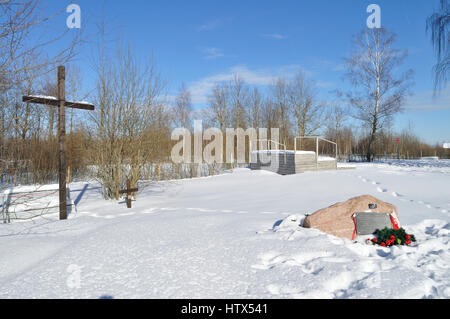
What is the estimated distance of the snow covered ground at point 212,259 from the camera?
2.65 meters

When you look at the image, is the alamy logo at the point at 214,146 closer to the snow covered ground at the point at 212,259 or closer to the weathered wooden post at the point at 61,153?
the weathered wooden post at the point at 61,153

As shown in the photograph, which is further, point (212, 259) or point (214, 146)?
point (214, 146)

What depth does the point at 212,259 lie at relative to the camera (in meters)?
3.42

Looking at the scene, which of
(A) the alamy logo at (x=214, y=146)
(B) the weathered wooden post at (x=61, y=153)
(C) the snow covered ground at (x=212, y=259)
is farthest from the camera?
(A) the alamy logo at (x=214, y=146)

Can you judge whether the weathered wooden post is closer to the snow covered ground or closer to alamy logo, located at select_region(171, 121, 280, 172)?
the snow covered ground

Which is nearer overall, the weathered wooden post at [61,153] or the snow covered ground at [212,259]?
the snow covered ground at [212,259]

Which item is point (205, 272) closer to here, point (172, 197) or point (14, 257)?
point (14, 257)

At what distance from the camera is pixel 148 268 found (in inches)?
125

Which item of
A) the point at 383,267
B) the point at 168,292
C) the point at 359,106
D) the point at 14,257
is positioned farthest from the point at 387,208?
the point at 359,106

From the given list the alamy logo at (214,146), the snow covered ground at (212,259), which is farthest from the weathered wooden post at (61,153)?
the alamy logo at (214,146)

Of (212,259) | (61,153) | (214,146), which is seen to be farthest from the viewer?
(214,146)

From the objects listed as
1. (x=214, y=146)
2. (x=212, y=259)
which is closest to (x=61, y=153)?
(x=212, y=259)

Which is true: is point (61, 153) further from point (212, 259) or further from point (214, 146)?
point (214, 146)

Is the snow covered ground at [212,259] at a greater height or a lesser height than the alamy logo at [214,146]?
lesser
